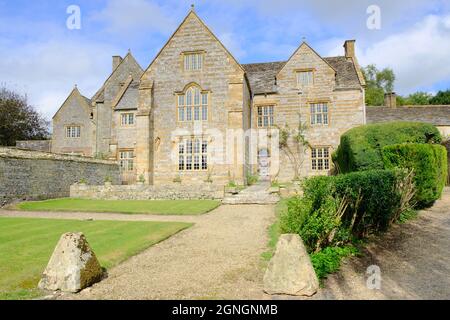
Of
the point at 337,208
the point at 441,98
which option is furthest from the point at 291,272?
the point at 441,98

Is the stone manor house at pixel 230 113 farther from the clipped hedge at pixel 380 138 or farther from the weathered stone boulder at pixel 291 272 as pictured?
the weathered stone boulder at pixel 291 272

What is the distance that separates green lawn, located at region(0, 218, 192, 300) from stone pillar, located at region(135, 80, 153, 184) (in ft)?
41.9

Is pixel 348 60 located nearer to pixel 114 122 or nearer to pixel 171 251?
pixel 114 122

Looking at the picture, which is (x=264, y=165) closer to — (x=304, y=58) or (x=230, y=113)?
(x=230, y=113)

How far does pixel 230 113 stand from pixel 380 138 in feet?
38.2

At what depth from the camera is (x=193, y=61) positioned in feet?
84.2

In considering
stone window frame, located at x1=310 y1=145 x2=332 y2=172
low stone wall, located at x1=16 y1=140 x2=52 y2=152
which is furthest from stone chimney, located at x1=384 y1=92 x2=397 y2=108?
low stone wall, located at x1=16 y1=140 x2=52 y2=152

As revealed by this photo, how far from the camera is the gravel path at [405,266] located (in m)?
5.36

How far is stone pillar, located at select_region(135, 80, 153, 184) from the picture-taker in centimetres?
2503

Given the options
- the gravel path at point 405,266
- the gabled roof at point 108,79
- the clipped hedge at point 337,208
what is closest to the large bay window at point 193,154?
the gabled roof at point 108,79

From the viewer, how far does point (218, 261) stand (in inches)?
285

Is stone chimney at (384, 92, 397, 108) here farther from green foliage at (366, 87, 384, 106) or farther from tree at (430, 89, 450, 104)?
tree at (430, 89, 450, 104)

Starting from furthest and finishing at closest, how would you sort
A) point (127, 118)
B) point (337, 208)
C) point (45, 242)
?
1. point (127, 118)
2. point (45, 242)
3. point (337, 208)
